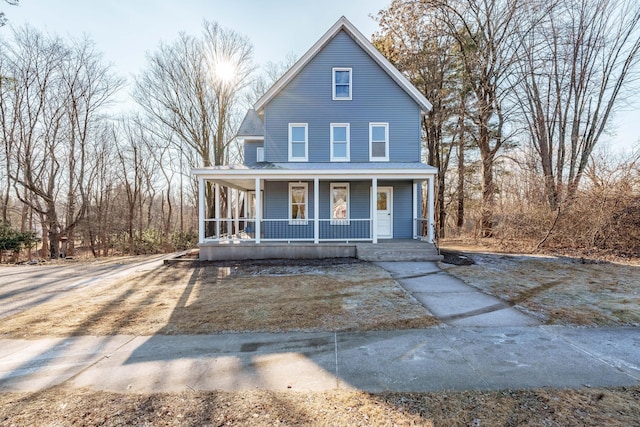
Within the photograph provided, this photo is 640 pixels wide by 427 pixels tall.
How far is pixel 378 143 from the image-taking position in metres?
13.6

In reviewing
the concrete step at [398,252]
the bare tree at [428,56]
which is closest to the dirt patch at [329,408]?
the concrete step at [398,252]

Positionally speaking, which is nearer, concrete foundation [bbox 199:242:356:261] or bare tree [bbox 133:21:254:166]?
concrete foundation [bbox 199:242:356:261]

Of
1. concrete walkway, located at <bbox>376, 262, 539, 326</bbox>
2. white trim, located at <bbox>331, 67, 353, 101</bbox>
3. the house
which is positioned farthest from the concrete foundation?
white trim, located at <bbox>331, 67, 353, 101</bbox>

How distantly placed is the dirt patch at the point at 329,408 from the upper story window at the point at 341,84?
12733 millimetres

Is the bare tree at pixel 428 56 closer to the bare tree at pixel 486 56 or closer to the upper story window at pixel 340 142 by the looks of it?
the bare tree at pixel 486 56

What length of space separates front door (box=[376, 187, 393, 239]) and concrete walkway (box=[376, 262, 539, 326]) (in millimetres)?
4399

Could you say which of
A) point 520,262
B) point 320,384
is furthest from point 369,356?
point 520,262

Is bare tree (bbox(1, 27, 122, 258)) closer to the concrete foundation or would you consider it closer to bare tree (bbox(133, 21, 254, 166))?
bare tree (bbox(133, 21, 254, 166))

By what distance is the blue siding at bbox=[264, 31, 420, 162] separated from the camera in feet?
44.4

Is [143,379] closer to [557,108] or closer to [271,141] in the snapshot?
[271,141]

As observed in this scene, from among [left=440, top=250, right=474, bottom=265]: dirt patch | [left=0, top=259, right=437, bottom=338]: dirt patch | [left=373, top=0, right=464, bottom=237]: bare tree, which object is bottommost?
[left=0, top=259, right=437, bottom=338]: dirt patch

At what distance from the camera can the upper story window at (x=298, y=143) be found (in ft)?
44.6

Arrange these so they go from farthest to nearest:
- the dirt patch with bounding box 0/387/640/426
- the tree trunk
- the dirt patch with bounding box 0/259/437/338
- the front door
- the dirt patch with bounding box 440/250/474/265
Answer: the tree trunk, the front door, the dirt patch with bounding box 440/250/474/265, the dirt patch with bounding box 0/259/437/338, the dirt patch with bounding box 0/387/640/426

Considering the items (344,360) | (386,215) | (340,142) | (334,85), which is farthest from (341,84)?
(344,360)
